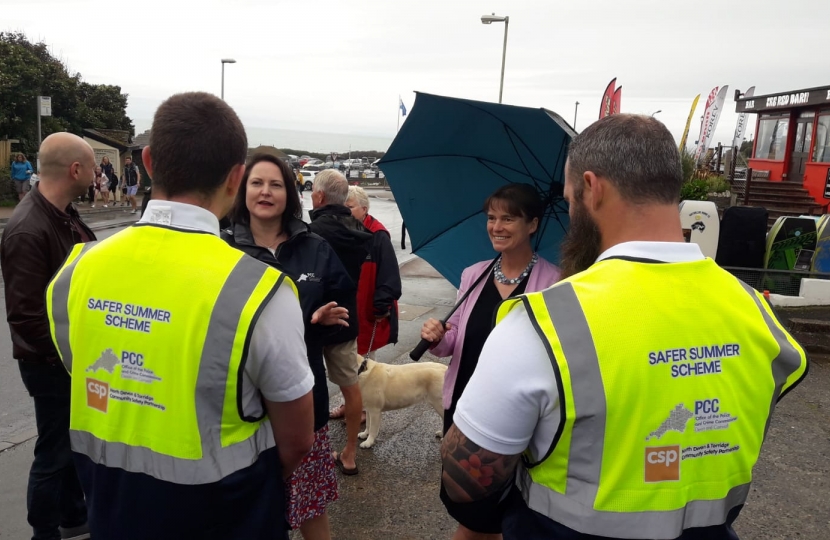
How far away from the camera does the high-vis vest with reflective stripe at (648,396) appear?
54.4 inches

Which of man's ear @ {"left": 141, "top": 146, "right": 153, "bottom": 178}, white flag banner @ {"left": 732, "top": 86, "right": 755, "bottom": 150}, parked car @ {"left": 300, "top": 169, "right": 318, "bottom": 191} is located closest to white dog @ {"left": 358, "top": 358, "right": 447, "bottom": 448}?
man's ear @ {"left": 141, "top": 146, "right": 153, "bottom": 178}

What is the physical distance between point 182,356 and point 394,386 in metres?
3.18

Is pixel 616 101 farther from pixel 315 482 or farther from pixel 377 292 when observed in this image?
pixel 315 482

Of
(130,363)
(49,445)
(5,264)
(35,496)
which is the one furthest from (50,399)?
(130,363)

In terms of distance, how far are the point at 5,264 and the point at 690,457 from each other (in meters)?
3.24

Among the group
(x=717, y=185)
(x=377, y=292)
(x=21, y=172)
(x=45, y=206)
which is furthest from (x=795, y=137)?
(x=21, y=172)

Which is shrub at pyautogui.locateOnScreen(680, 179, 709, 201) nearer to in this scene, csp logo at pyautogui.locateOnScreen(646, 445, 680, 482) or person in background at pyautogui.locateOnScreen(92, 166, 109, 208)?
csp logo at pyautogui.locateOnScreen(646, 445, 680, 482)

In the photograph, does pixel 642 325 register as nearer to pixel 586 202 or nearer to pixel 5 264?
pixel 586 202

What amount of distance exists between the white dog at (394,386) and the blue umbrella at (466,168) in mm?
1191

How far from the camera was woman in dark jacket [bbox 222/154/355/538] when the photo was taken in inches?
125

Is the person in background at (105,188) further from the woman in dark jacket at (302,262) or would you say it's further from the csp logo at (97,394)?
the csp logo at (97,394)

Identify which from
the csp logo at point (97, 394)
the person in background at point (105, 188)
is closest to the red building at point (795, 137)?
the csp logo at point (97, 394)

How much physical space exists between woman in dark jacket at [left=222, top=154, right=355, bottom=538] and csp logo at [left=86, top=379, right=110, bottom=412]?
134 centimetres

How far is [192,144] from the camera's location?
176 cm
